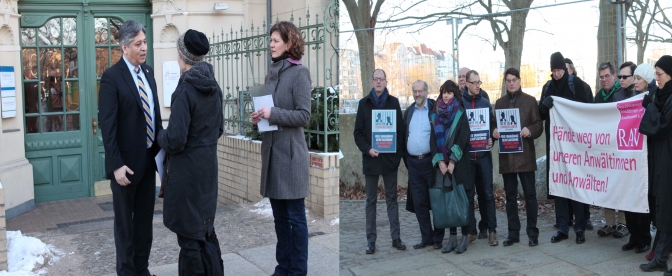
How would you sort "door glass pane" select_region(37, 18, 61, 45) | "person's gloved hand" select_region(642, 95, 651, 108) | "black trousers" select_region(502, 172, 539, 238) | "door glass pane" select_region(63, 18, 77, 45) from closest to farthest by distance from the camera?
"black trousers" select_region(502, 172, 539, 238) < "person's gloved hand" select_region(642, 95, 651, 108) < "door glass pane" select_region(37, 18, 61, 45) < "door glass pane" select_region(63, 18, 77, 45)

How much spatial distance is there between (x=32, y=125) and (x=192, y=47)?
576 centimetres

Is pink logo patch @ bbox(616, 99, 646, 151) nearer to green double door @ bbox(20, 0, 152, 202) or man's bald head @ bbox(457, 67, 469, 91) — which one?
man's bald head @ bbox(457, 67, 469, 91)

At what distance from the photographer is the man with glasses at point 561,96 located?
7.84 ft

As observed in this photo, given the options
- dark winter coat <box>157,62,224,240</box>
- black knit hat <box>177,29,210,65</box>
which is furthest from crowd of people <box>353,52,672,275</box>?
black knit hat <box>177,29,210,65</box>

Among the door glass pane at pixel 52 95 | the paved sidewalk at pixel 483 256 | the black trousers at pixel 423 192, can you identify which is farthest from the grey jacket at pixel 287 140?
the door glass pane at pixel 52 95

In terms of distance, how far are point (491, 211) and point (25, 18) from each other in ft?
24.7

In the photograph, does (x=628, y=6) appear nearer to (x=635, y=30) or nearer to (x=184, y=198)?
(x=635, y=30)

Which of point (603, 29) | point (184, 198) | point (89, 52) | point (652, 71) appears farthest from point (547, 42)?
point (89, 52)

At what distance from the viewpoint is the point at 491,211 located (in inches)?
106

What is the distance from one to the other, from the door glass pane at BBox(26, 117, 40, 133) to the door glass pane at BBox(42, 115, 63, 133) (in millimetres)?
85

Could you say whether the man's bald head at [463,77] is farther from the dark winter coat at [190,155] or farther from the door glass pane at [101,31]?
the door glass pane at [101,31]

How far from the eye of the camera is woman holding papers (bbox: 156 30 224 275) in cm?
357

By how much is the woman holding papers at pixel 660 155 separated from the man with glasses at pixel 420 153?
84 cm

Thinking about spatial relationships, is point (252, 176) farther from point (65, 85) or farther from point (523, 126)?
point (523, 126)
